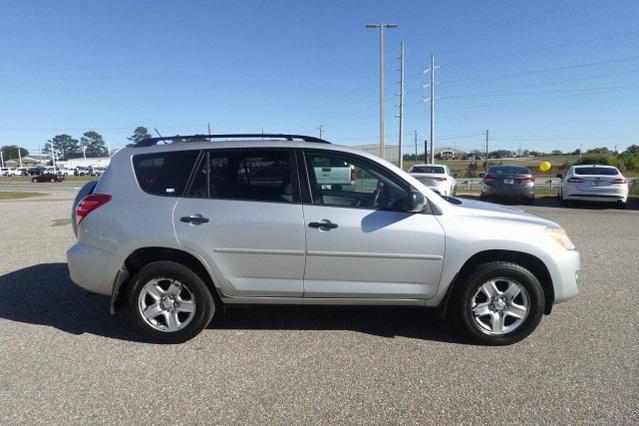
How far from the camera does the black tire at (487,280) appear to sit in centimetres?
377

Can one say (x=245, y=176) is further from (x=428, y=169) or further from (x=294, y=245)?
(x=428, y=169)

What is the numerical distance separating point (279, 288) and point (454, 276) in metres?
1.48

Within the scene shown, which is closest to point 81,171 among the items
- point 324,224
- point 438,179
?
point 438,179

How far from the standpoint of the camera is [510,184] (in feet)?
53.5

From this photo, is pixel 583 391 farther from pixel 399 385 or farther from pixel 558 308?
pixel 558 308

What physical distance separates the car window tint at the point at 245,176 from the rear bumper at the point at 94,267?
2.99 ft

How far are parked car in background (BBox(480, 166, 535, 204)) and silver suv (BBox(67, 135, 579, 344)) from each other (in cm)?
1330

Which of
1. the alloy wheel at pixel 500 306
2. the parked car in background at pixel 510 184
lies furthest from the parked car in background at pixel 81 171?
the alloy wheel at pixel 500 306

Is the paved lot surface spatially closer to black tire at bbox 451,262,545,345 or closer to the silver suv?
black tire at bbox 451,262,545,345

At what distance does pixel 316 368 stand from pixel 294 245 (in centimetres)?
99

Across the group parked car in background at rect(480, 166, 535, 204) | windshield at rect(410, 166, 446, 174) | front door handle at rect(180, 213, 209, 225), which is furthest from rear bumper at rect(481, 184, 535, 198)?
front door handle at rect(180, 213, 209, 225)

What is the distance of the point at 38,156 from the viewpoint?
182m

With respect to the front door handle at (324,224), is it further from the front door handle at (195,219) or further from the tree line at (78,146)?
the tree line at (78,146)

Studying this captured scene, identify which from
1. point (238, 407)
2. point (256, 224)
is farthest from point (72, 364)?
point (256, 224)
